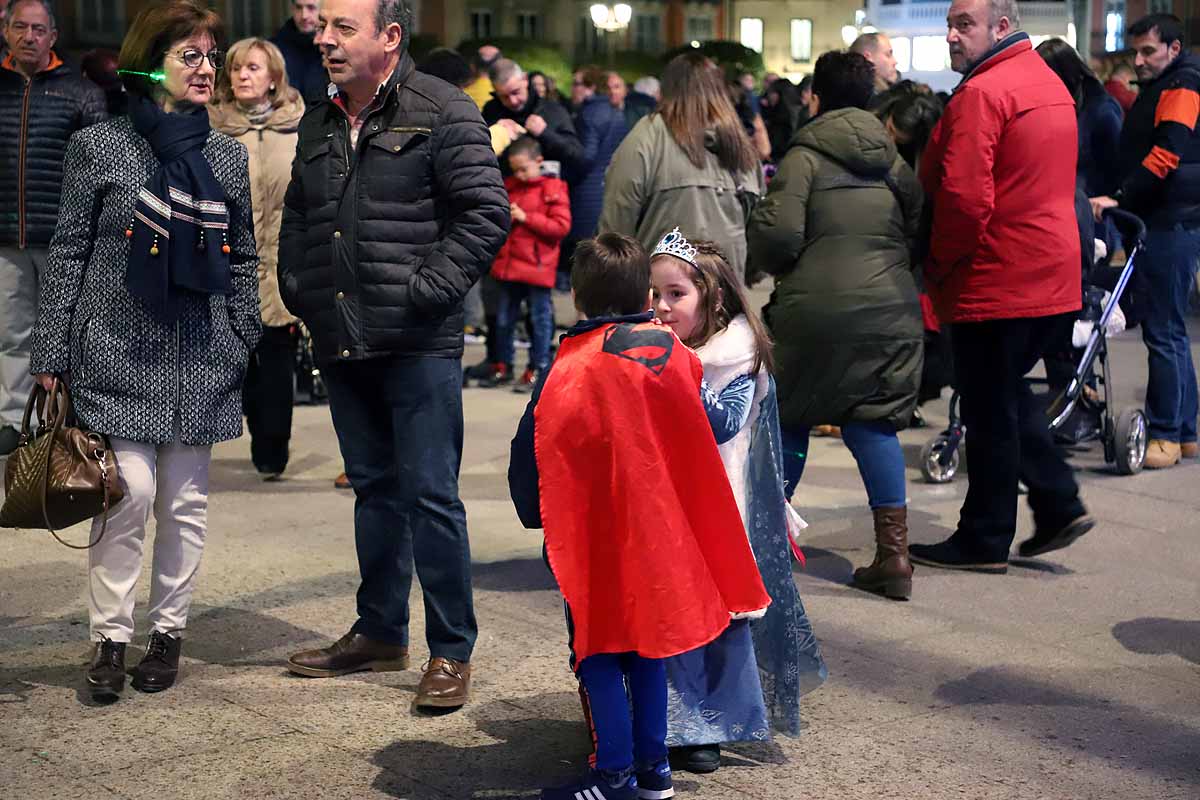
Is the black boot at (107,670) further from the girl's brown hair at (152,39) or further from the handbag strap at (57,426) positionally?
the girl's brown hair at (152,39)

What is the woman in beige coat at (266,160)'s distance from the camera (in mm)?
7746

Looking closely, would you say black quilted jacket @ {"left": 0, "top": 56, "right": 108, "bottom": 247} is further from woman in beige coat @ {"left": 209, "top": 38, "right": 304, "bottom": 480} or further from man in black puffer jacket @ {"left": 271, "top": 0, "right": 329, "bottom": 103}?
man in black puffer jacket @ {"left": 271, "top": 0, "right": 329, "bottom": 103}

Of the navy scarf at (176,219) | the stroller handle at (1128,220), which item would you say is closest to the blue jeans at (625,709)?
the navy scarf at (176,219)

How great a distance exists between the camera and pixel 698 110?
6.84m

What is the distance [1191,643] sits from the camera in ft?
19.1

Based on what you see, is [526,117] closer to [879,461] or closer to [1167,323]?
[1167,323]

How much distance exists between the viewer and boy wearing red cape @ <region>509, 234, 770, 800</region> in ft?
13.5

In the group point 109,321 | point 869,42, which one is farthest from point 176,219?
point 869,42

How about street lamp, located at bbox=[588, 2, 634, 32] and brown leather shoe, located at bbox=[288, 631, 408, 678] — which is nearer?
brown leather shoe, located at bbox=[288, 631, 408, 678]

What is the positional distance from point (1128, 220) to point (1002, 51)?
7.09 feet

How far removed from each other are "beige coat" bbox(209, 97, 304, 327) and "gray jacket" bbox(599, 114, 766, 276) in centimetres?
169

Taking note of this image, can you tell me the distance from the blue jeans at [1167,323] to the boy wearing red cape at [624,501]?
5264 mm

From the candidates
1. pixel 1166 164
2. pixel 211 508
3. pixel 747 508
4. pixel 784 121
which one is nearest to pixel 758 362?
pixel 747 508

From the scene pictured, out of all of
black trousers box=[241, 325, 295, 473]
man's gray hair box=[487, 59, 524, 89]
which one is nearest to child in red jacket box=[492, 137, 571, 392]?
man's gray hair box=[487, 59, 524, 89]
